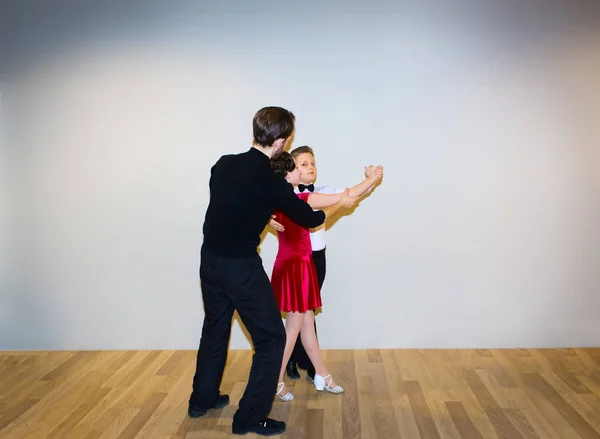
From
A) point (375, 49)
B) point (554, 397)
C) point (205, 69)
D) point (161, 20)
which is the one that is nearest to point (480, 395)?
point (554, 397)

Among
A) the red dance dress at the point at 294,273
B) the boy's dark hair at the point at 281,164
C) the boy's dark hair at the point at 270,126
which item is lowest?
the red dance dress at the point at 294,273

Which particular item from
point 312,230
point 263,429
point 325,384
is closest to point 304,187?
point 312,230

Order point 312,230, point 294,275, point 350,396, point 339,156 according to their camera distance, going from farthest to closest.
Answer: point 339,156 < point 312,230 < point 350,396 < point 294,275

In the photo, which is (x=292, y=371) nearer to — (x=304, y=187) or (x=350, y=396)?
(x=350, y=396)

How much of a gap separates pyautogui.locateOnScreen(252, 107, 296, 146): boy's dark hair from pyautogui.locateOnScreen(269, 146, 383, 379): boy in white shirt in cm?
52

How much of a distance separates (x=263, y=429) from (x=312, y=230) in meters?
1.23

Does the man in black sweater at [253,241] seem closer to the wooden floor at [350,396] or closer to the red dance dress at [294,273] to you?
the wooden floor at [350,396]

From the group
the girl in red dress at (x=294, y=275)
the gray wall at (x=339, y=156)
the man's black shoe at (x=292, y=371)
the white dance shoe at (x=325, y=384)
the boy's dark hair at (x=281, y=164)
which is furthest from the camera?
the gray wall at (x=339, y=156)

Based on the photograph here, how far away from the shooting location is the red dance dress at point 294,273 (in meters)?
3.93

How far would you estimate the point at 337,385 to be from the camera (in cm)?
418

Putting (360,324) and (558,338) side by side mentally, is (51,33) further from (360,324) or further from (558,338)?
(558,338)

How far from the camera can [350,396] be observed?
4047mm

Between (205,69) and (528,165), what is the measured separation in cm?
220

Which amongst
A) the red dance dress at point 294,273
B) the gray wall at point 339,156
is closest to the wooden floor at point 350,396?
the gray wall at point 339,156
